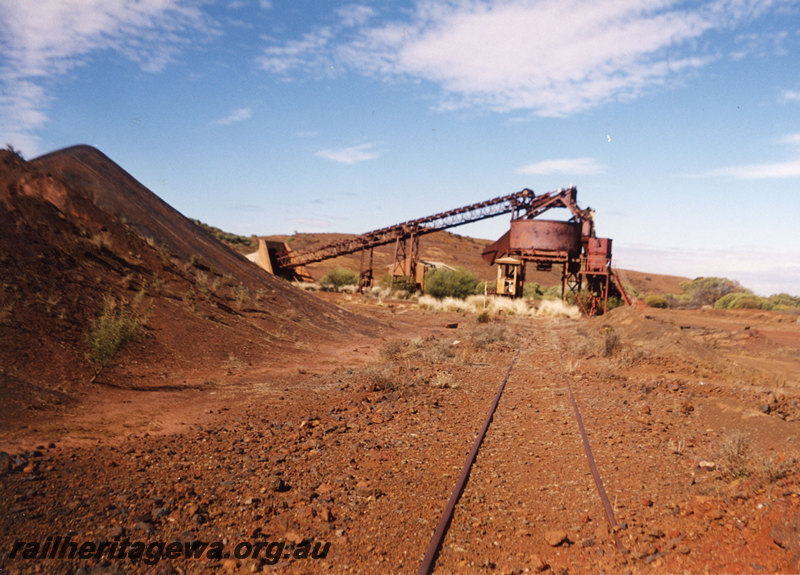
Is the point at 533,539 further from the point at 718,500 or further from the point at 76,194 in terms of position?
the point at 76,194

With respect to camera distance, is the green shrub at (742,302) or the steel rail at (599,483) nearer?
the steel rail at (599,483)

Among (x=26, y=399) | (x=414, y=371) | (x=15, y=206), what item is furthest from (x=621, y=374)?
(x=15, y=206)

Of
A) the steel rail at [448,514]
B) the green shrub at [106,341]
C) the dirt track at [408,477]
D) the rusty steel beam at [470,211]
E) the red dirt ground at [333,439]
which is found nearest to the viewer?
the steel rail at [448,514]

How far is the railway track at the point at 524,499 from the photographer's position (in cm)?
481

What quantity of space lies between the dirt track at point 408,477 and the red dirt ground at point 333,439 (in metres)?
0.03

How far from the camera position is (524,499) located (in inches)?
239

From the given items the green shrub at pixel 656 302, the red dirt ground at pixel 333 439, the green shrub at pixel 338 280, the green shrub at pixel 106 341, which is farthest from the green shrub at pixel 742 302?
the green shrub at pixel 106 341

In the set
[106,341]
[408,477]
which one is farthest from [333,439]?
[106,341]

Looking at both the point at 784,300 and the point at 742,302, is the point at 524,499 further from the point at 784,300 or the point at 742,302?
the point at 784,300

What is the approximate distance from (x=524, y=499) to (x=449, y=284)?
131 ft

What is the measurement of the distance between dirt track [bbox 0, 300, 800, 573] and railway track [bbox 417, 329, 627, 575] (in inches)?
1.1


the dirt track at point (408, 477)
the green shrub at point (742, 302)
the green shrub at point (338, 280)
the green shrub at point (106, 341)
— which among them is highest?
the green shrub at point (742, 302)

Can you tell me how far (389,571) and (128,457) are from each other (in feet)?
12.3

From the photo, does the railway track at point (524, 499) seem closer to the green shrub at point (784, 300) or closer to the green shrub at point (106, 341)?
the green shrub at point (106, 341)
